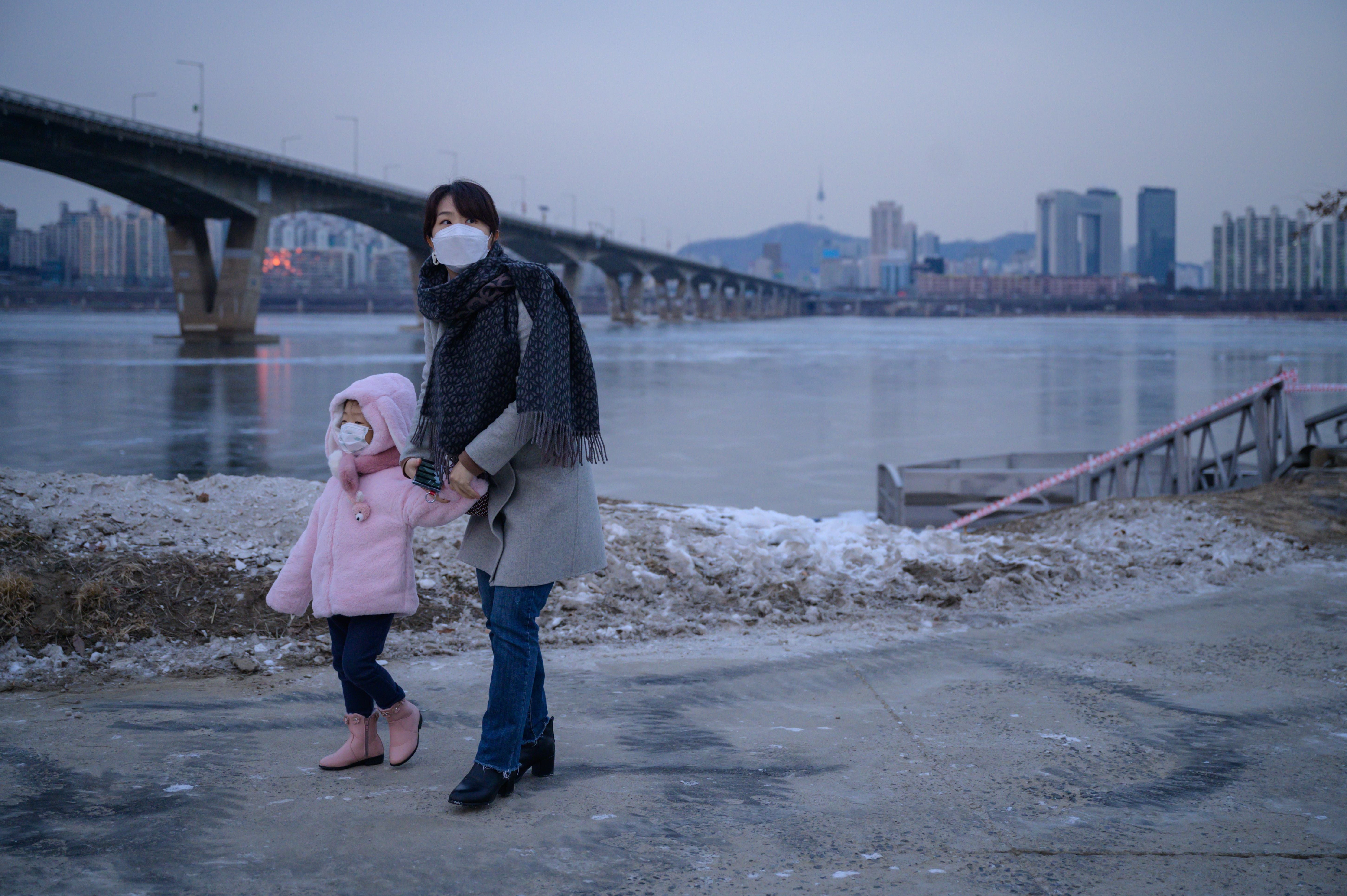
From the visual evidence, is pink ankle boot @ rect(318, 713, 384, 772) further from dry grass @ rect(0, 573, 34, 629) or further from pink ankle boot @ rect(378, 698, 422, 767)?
dry grass @ rect(0, 573, 34, 629)

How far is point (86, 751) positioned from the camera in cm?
340

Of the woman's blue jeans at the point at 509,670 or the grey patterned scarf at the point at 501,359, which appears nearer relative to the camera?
the grey patterned scarf at the point at 501,359

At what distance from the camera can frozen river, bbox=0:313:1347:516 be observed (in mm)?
15789

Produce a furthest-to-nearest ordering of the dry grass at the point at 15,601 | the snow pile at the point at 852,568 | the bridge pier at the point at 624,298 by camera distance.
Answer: the bridge pier at the point at 624,298, the snow pile at the point at 852,568, the dry grass at the point at 15,601

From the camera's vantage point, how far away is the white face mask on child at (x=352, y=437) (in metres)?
3.20

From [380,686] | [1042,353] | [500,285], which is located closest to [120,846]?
[380,686]

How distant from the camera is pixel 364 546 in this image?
3.24 m

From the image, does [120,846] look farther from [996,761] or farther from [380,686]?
[996,761]

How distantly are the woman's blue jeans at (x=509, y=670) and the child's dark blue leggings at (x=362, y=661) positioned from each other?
0.39 meters

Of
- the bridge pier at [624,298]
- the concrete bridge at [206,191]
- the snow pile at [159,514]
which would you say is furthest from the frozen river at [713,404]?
the bridge pier at [624,298]

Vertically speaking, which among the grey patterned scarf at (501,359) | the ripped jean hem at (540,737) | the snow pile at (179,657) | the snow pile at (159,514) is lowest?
the snow pile at (179,657)

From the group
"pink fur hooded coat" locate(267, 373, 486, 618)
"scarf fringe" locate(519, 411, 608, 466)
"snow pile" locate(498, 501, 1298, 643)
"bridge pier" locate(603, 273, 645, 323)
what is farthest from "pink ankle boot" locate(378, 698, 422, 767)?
"bridge pier" locate(603, 273, 645, 323)

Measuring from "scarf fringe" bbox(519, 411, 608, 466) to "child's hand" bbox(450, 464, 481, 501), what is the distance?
178 mm

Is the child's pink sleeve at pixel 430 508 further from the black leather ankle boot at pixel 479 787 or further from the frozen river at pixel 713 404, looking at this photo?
the frozen river at pixel 713 404
